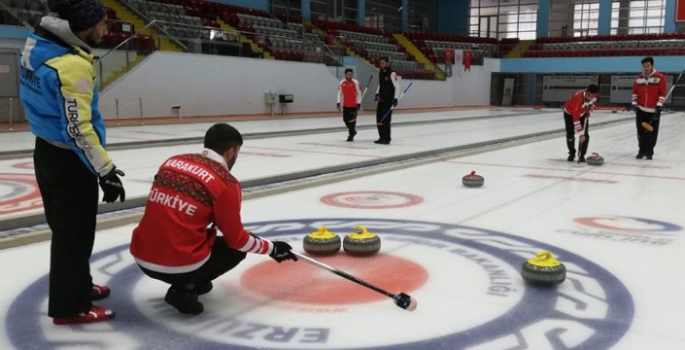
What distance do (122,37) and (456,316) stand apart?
15.9 meters

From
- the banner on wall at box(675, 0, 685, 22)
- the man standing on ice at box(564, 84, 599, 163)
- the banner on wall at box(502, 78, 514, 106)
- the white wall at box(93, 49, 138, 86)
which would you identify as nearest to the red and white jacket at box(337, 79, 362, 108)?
the man standing on ice at box(564, 84, 599, 163)

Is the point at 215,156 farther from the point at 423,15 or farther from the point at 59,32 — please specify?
the point at 423,15

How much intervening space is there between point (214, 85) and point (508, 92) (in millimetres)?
20692

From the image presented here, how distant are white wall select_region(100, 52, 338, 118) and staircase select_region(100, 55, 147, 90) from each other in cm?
12

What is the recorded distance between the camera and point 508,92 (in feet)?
116

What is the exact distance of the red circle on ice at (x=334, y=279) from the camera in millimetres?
2908

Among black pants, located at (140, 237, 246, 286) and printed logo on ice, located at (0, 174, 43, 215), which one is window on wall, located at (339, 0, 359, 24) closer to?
printed logo on ice, located at (0, 174, 43, 215)

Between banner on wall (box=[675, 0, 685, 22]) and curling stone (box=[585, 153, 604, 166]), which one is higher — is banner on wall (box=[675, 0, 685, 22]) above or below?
above

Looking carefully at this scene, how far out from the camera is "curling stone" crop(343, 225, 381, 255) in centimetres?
353

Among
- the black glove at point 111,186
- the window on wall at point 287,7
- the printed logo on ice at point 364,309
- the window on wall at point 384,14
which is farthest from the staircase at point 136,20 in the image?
the window on wall at point 384,14

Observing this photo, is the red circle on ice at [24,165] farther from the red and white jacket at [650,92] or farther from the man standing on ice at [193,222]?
the red and white jacket at [650,92]

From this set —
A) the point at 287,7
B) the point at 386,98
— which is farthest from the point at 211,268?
the point at 287,7

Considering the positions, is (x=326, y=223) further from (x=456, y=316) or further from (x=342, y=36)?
(x=342, y=36)

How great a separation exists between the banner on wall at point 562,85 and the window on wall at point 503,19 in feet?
20.7
